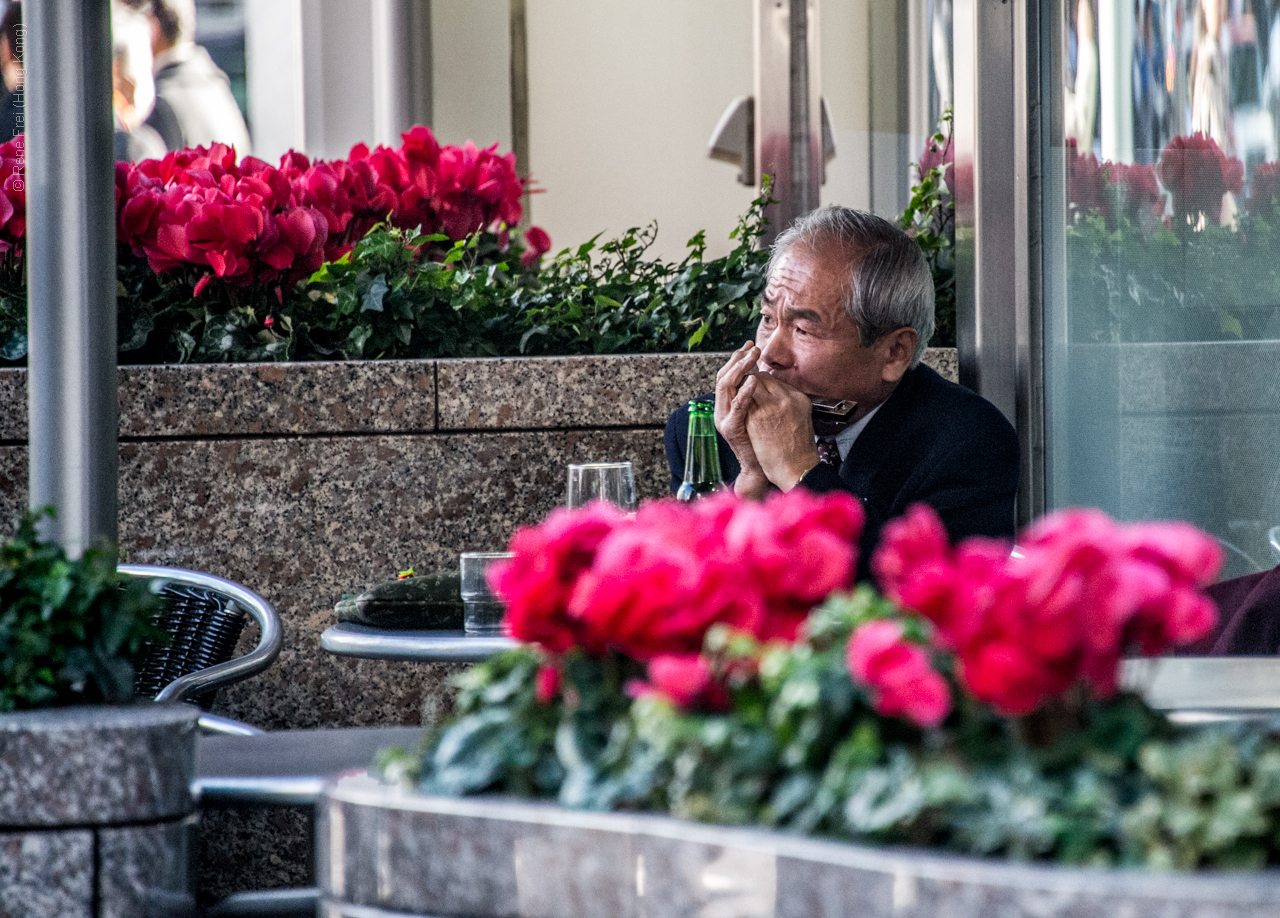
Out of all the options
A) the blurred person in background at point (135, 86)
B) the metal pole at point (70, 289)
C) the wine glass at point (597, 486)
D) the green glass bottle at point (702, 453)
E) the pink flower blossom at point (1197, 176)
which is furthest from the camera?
the blurred person in background at point (135, 86)

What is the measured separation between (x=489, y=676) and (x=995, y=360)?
9.59 feet

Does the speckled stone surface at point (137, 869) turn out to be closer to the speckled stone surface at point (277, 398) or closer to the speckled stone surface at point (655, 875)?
the speckled stone surface at point (655, 875)

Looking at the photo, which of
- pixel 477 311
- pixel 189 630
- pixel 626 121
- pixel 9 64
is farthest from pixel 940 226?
pixel 9 64

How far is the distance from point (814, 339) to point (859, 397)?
0.17 metres

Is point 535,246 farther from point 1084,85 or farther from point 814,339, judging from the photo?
point 1084,85

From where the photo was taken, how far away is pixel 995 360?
12.7ft

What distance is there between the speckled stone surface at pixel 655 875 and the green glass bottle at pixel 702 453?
1.76 m

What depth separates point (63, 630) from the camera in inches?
56.1

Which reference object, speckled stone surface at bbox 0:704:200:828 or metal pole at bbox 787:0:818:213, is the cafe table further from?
metal pole at bbox 787:0:818:213

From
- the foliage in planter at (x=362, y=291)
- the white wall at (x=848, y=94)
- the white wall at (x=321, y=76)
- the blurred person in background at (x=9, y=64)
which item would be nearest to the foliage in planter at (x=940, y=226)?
the foliage in planter at (x=362, y=291)

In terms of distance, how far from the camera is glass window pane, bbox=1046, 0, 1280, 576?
296 cm

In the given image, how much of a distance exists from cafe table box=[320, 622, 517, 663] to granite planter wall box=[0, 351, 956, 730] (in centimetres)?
107

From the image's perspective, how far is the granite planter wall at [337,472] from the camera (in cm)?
355

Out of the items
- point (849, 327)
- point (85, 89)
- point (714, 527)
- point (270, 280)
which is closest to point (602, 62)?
point (270, 280)
